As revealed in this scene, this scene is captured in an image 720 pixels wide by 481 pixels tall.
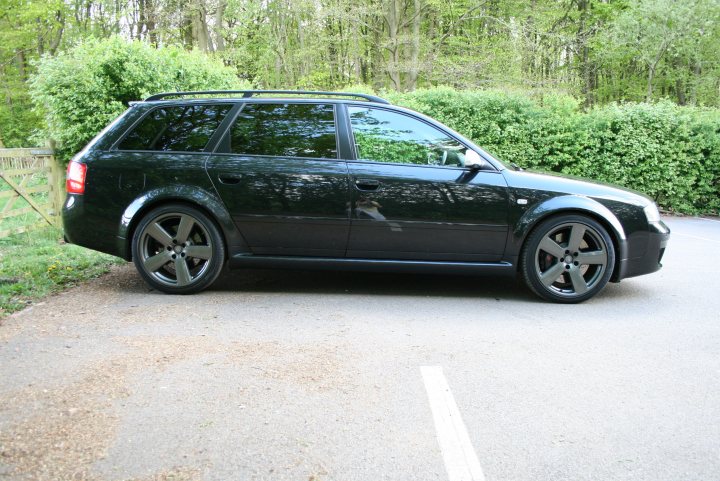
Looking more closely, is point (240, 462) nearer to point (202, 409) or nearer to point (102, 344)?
point (202, 409)

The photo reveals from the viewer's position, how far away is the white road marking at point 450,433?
2457mm

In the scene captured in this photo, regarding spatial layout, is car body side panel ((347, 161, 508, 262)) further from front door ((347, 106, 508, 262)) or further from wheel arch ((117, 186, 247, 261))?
wheel arch ((117, 186, 247, 261))

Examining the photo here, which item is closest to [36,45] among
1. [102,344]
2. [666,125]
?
[666,125]

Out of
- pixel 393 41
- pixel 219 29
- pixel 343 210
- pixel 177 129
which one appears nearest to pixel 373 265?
pixel 343 210

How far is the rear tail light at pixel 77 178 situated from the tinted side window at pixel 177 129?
39 cm

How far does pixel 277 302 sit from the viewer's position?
5145 mm

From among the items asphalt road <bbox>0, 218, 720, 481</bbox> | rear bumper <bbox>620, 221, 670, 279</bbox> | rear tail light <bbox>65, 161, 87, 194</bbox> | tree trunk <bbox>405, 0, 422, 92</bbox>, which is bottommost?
asphalt road <bbox>0, 218, 720, 481</bbox>

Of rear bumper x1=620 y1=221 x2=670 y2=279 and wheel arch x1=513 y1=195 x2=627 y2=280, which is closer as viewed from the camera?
wheel arch x1=513 y1=195 x2=627 y2=280

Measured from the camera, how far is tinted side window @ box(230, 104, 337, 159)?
5336 millimetres

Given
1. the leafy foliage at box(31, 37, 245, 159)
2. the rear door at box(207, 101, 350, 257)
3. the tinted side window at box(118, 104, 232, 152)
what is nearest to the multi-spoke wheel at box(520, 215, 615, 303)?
the rear door at box(207, 101, 350, 257)

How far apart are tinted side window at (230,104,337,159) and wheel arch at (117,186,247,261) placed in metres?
0.53

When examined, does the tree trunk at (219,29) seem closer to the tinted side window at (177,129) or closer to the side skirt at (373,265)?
the tinted side window at (177,129)

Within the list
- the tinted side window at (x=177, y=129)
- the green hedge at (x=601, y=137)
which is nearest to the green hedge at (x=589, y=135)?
the green hedge at (x=601, y=137)

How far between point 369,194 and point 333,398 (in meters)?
2.39
